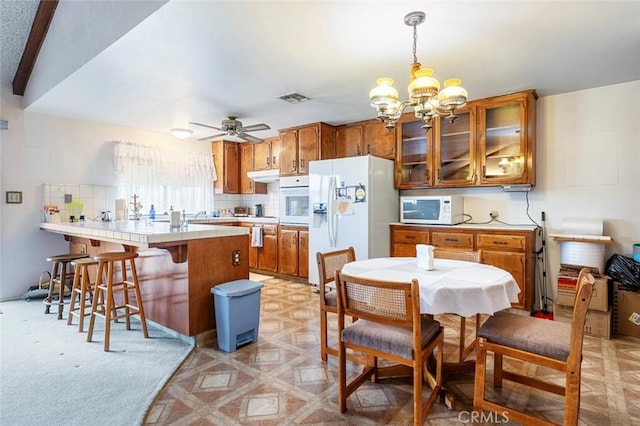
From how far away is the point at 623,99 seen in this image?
3.25 meters

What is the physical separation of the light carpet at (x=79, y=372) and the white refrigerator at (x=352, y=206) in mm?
2112

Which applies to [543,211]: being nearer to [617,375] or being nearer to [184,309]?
[617,375]

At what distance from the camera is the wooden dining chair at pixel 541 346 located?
4.79ft

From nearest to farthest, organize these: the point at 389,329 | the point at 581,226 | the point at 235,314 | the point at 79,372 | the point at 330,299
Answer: the point at 389,329
the point at 79,372
the point at 330,299
the point at 235,314
the point at 581,226

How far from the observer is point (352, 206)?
4.04m

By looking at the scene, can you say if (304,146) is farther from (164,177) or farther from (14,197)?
(14,197)

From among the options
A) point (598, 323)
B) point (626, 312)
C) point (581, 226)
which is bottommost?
point (598, 323)

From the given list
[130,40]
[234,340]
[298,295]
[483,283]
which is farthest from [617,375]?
[130,40]

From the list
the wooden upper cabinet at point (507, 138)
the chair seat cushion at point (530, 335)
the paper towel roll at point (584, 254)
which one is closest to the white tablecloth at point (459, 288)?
the chair seat cushion at point (530, 335)

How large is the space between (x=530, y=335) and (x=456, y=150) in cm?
265

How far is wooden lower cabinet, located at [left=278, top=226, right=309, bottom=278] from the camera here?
4.77m

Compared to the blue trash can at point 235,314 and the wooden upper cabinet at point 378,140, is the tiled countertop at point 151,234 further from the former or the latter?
the wooden upper cabinet at point 378,140

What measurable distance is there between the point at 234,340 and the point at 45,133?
399cm

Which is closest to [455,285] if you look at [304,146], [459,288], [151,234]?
[459,288]
